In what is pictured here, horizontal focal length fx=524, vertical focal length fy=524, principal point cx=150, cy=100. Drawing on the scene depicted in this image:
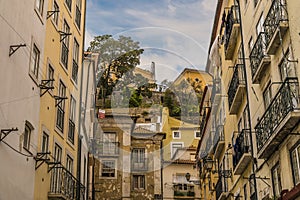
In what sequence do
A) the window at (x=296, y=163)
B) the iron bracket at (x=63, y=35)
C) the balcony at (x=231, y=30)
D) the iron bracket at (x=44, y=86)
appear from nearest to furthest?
1. the window at (x=296, y=163)
2. the iron bracket at (x=44, y=86)
3. the balcony at (x=231, y=30)
4. the iron bracket at (x=63, y=35)

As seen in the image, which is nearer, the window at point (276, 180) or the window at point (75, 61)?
the window at point (276, 180)

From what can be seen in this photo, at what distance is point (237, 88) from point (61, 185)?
26.3ft

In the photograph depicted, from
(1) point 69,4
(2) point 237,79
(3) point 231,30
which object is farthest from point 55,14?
(2) point 237,79

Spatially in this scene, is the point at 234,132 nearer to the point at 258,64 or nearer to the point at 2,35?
the point at 258,64

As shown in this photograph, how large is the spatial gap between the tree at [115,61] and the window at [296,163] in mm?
13561

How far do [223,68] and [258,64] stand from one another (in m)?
9.48

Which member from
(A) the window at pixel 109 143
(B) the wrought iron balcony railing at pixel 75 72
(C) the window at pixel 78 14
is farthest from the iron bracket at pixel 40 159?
(A) the window at pixel 109 143

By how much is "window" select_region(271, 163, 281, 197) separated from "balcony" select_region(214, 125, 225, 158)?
32.0ft

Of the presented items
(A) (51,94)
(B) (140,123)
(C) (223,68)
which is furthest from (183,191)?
(A) (51,94)

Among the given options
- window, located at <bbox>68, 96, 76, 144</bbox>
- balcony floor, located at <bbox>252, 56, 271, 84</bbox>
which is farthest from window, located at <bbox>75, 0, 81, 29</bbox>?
balcony floor, located at <bbox>252, 56, 271, 84</bbox>

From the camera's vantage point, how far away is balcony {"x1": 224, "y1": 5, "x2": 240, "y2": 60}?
870 inches

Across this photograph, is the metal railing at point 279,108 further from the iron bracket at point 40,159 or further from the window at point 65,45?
the window at point 65,45

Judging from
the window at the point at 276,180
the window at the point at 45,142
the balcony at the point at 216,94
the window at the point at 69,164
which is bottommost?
the window at the point at 276,180

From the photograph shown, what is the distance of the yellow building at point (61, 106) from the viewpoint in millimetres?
19656
